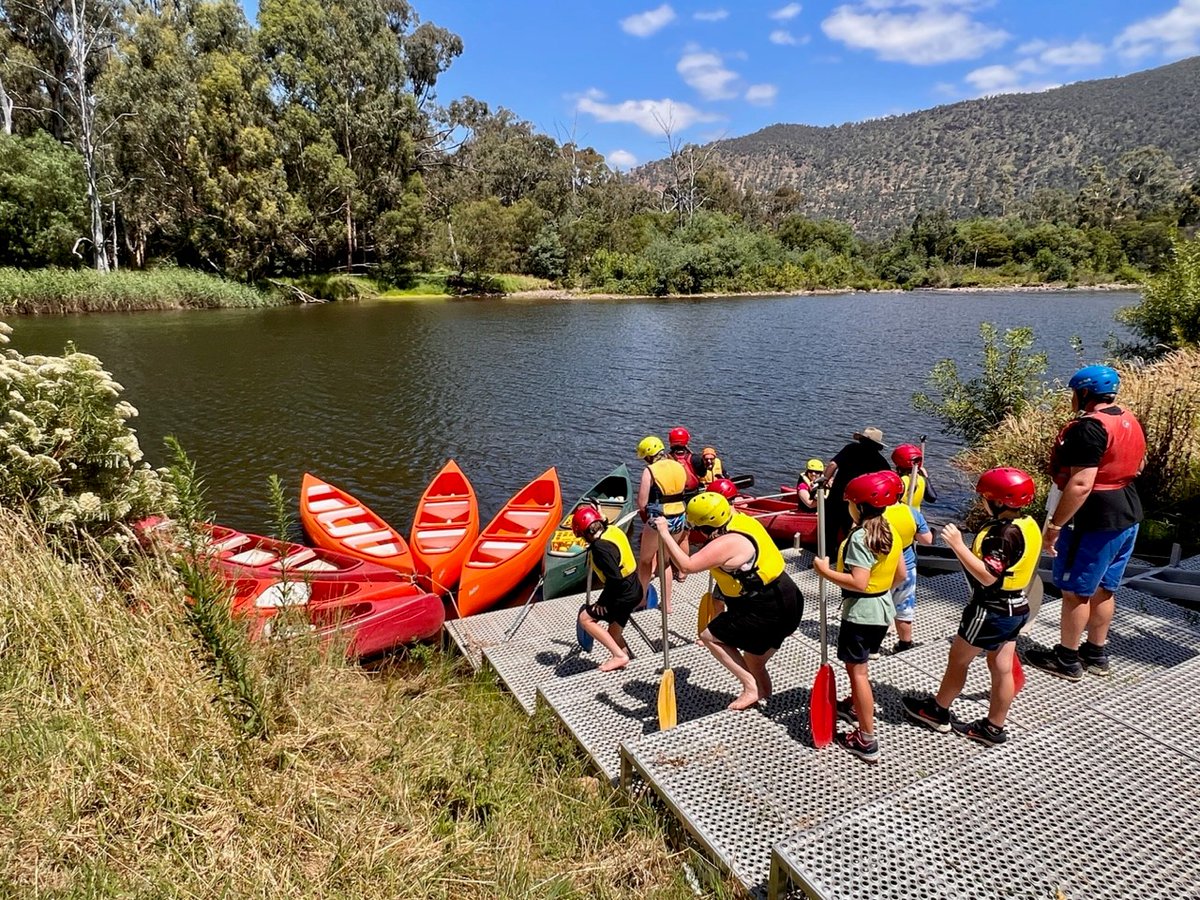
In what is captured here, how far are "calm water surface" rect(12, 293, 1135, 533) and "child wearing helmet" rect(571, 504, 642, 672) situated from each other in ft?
→ 24.1

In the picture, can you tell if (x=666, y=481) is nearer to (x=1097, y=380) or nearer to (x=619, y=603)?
(x=619, y=603)

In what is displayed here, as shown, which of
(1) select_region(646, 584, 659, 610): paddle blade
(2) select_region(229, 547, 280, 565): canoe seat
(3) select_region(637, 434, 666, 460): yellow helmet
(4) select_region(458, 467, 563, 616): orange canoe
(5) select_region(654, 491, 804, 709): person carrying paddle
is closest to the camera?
(5) select_region(654, 491, 804, 709): person carrying paddle

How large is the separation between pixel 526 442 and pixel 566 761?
1367 centimetres

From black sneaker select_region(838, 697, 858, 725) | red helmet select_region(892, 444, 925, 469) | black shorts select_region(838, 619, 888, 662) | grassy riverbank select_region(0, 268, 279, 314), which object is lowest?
black sneaker select_region(838, 697, 858, 725)

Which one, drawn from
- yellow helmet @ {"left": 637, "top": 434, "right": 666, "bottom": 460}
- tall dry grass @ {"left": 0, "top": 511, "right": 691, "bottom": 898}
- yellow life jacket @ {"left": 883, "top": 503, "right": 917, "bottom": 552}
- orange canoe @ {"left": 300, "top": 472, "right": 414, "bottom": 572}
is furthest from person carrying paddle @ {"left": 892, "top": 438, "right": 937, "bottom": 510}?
orange canoe @ {"left": 300, "top": 472, "right": 414, "bottom": 572}

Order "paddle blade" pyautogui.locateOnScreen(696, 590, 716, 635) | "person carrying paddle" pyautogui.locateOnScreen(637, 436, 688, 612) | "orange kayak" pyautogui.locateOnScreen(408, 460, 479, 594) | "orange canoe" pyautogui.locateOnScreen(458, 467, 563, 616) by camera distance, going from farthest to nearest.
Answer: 1. "orange kayak" pyautogui.locateOnScreen(408, 460, 479, 594)
2. "orange canoe" pyautogui.locateOnScreen(458, 467, 563, 616)
3. "person carrying paddle" pyautogui.locateOnScreen(637, 436, 688, 612)
4. "paddle blade" pyautogui.locateOnScreen(696, 590, 716, 635)

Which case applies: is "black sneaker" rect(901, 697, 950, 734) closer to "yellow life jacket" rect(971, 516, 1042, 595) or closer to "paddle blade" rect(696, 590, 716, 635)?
"yellow life jacket" rect(971, 516, 1042, 595)

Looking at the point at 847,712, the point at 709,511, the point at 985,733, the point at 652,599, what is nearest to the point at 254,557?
the point at 652,599

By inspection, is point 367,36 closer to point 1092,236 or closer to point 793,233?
point 793,233

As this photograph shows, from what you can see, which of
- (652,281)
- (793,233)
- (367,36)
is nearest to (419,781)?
(367,36)

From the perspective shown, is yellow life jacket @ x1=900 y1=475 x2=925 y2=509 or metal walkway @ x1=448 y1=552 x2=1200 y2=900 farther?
yellow life jacket @ x1=900 y1=475 x2=925 y2=509

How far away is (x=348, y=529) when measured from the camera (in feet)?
35.7

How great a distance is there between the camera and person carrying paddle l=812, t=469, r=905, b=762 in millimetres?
4055

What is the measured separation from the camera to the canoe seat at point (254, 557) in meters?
8.92
